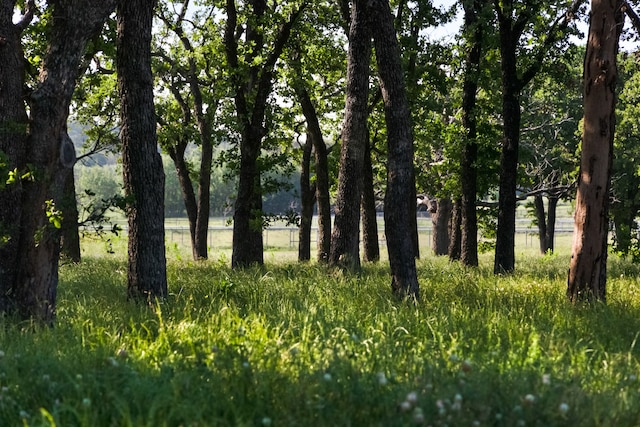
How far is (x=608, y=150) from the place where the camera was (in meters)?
10.4

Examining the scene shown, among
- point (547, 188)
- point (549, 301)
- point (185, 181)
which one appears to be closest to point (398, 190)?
point (549, 301)

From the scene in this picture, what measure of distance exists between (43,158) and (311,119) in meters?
13.8

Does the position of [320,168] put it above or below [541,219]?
above

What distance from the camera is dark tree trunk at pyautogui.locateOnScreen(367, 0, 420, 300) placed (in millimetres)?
9922

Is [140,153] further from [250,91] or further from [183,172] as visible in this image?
[183,172]

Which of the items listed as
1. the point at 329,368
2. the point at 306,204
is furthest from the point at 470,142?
the point at 329,368

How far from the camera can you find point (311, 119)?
21422 millimetres

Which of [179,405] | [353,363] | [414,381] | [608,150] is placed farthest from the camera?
[608,150]

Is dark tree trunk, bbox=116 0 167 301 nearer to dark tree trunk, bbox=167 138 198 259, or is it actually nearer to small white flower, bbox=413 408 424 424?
small white flower, bbox=413 408 424 424

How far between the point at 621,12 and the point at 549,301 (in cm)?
462

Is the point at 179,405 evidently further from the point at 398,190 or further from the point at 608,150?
the point at 608,150

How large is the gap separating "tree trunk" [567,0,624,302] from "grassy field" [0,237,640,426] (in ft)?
4.56

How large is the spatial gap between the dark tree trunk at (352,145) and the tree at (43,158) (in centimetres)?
554

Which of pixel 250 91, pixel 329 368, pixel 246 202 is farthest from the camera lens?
pixel 250 91
